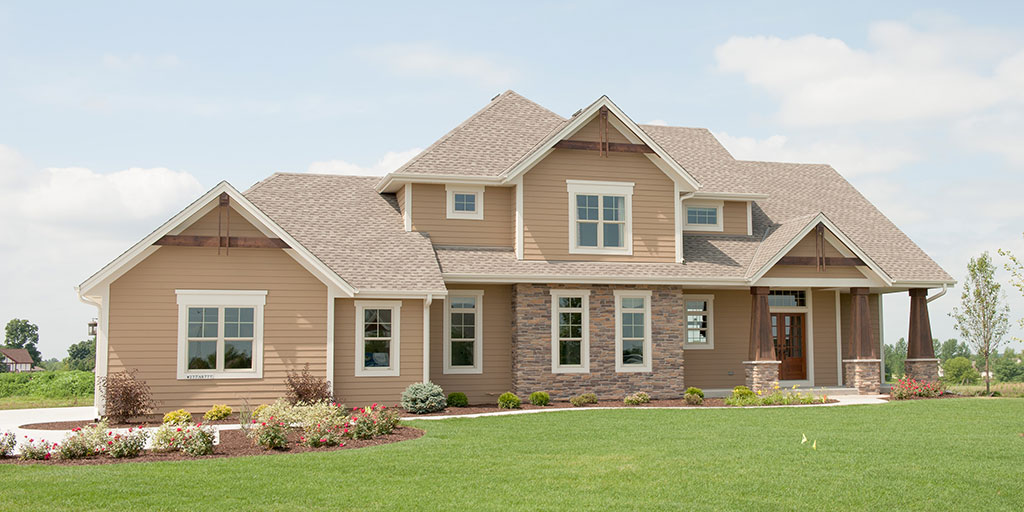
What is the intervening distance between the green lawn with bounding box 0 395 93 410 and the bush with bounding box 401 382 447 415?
34.6 ft

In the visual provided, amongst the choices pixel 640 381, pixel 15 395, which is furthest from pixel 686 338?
pixel 15 395

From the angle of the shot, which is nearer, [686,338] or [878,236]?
[686,338]

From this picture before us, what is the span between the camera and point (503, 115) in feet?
85.0

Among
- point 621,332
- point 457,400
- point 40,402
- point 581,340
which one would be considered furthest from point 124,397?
point 621,332

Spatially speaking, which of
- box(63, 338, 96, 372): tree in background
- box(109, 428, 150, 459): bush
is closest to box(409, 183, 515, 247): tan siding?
box(109, 428, 150, 459): bush

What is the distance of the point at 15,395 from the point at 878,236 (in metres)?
28.0

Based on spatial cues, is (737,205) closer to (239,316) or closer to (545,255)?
(545,255)

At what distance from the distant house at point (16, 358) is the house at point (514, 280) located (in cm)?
5998

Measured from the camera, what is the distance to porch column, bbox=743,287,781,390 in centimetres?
2331

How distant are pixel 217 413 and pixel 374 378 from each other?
3.60 meters

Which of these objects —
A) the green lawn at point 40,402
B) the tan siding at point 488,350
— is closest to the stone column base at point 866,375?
the tan siding at point 488,350

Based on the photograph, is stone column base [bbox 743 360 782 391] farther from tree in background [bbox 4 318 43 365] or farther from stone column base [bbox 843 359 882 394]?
tree in background [bbox 4 318 43 365]

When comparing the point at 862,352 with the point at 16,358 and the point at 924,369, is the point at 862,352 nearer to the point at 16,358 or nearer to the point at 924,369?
the point at 924,369

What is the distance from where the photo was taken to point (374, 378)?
67.7 feet
